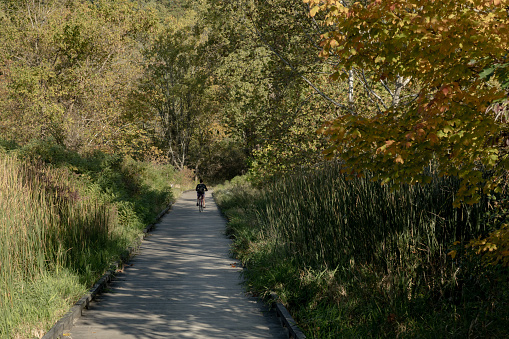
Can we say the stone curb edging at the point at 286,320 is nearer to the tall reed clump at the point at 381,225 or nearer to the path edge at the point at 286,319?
the path edge at the point at 286,319

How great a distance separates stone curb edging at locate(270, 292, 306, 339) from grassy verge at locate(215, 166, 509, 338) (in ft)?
0.40

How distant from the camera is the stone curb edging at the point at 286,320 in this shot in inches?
275

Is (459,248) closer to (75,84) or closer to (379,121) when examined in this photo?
(379,121)

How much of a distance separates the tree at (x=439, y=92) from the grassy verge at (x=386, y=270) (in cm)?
146

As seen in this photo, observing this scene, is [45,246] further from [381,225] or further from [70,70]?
[70,70]

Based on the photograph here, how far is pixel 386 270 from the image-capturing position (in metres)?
8.13

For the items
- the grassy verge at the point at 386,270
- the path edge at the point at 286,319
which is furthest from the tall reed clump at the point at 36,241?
the grassy verge at the point at 386,270

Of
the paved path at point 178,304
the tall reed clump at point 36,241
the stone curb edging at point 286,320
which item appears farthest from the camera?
the paved path at point 178,304

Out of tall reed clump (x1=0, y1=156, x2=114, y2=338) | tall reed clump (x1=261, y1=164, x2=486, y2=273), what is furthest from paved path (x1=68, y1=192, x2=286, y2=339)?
tall reed clump (x1=261, y1=164, x2=486, y2=273)

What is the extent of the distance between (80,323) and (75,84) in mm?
23005

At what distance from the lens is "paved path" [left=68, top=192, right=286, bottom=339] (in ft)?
24.7

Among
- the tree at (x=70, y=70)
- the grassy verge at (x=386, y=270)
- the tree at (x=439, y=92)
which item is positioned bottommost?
the grassy verge at (x=386, y=270)

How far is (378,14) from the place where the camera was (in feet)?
19.8

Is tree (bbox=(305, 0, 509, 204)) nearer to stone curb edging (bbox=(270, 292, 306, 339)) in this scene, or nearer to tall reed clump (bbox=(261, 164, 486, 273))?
tall reed clump (bbox=(261, 164, 486, 273))
